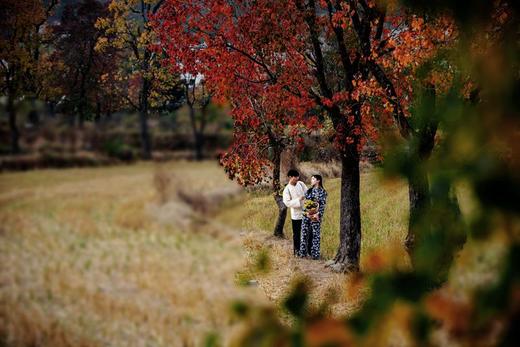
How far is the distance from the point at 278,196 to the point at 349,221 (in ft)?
9.71

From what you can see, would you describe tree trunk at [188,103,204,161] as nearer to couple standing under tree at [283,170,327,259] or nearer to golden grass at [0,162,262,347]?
golden grass at [0,162,262,347]

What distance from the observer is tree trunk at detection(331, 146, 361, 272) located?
1007 centimetres

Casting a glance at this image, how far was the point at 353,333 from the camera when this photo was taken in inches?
48.9

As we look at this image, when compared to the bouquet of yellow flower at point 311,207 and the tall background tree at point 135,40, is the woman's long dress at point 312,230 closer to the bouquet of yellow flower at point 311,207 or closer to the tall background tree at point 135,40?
the bouquet of yellow flower at point 311,207

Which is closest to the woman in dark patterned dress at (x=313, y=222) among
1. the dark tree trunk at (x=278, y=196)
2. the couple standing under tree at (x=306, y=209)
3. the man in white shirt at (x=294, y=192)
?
the couple standing under tree at (x=306, y=209)

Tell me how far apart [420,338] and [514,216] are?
35cm

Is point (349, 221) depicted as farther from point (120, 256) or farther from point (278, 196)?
point (120, 256)

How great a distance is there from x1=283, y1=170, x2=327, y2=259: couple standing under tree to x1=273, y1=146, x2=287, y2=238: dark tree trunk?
156 cm

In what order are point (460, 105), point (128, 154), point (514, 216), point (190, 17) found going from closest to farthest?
point (514, 216) < point (460, 105) < point (128, 154) < point (190, 17)

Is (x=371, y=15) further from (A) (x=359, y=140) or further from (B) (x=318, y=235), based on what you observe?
(B) (x=318, y=235)

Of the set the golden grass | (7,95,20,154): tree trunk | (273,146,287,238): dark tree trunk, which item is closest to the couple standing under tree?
(273,146,287,238): dark tree trunk

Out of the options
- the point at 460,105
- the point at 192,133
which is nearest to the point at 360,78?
the point at 192,133

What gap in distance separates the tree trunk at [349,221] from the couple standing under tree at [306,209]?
0.45m

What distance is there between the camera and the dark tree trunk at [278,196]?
12.2 metres
